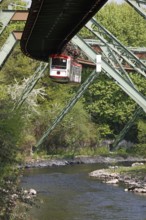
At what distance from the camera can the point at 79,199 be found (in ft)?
94.5

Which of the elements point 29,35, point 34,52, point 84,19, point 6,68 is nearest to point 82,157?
point 6,68

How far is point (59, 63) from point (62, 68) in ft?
3.93

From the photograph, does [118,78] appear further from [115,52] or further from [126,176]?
[126,176]

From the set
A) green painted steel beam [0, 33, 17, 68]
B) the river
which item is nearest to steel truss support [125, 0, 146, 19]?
green painted steel beam [0, 33, 17, 68]

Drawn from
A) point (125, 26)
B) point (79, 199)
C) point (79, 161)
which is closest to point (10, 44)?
point (79, 199)

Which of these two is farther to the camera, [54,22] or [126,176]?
[126,176]

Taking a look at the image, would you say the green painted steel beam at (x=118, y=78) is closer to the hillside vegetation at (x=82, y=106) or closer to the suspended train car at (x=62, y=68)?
the suspended train car at (x=62, y=68)

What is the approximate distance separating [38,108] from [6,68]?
14.8 feet

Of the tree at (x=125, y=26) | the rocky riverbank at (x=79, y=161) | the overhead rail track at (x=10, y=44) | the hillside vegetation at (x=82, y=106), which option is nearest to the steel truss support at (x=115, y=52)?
the overhead rail track at (x=10, y=44)

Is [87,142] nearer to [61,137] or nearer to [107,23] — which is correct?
[61,137]

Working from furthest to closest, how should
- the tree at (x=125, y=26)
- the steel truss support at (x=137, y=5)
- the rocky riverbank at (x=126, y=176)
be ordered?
the tree at (x=125, y=26), the rocky riverbank at (x=126, y=176), the steel truss support at (x=137, y=5)

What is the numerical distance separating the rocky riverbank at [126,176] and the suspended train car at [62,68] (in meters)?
8.33

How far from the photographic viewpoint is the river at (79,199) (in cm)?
A: 2448

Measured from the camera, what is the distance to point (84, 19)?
16.5 m
